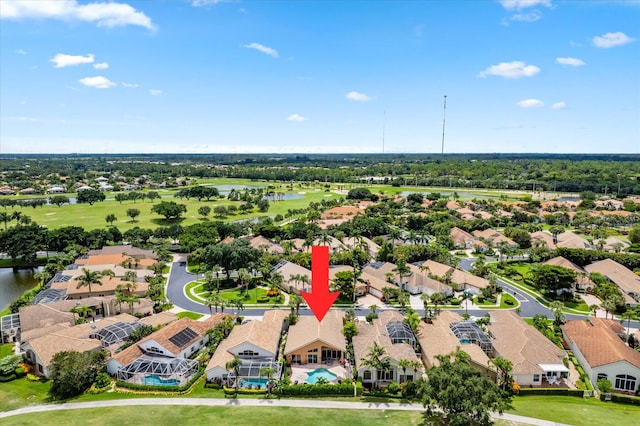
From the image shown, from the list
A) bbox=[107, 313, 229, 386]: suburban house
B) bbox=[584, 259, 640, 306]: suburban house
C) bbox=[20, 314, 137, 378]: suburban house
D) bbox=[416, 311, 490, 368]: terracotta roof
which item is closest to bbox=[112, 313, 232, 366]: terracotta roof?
bbox=[107, 313, 229, 386]: suburban house

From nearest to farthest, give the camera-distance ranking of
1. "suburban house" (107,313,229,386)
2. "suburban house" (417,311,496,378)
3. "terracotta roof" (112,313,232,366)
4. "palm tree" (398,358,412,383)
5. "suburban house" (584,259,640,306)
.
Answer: "palm tree" (398,358,412,383) → "suburban house" (107,313,229,386) → "suburban house" (417,311,496,378) → "terracotta roof" (112,313,232,366) → "suburban house" (584,259,640,306)

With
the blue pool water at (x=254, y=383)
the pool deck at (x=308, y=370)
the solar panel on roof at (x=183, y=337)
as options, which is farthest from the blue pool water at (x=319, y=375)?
the solar panel on roof at (x=183, y=337)

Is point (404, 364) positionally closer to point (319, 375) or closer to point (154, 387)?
point (319, 375)

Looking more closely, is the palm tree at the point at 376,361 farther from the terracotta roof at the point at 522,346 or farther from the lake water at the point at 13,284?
the lake water at the point at 13,284

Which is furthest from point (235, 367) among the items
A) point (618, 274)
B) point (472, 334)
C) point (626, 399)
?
point (618, 274)

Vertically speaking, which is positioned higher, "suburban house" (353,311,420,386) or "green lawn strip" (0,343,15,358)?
"suburban house" (353,311,420,386)

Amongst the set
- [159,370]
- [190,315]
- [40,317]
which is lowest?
[190,315]

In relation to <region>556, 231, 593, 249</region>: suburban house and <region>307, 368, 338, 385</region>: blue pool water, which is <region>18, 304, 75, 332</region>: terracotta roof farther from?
<region>556, 231, 593, 249</region>: suburban house
